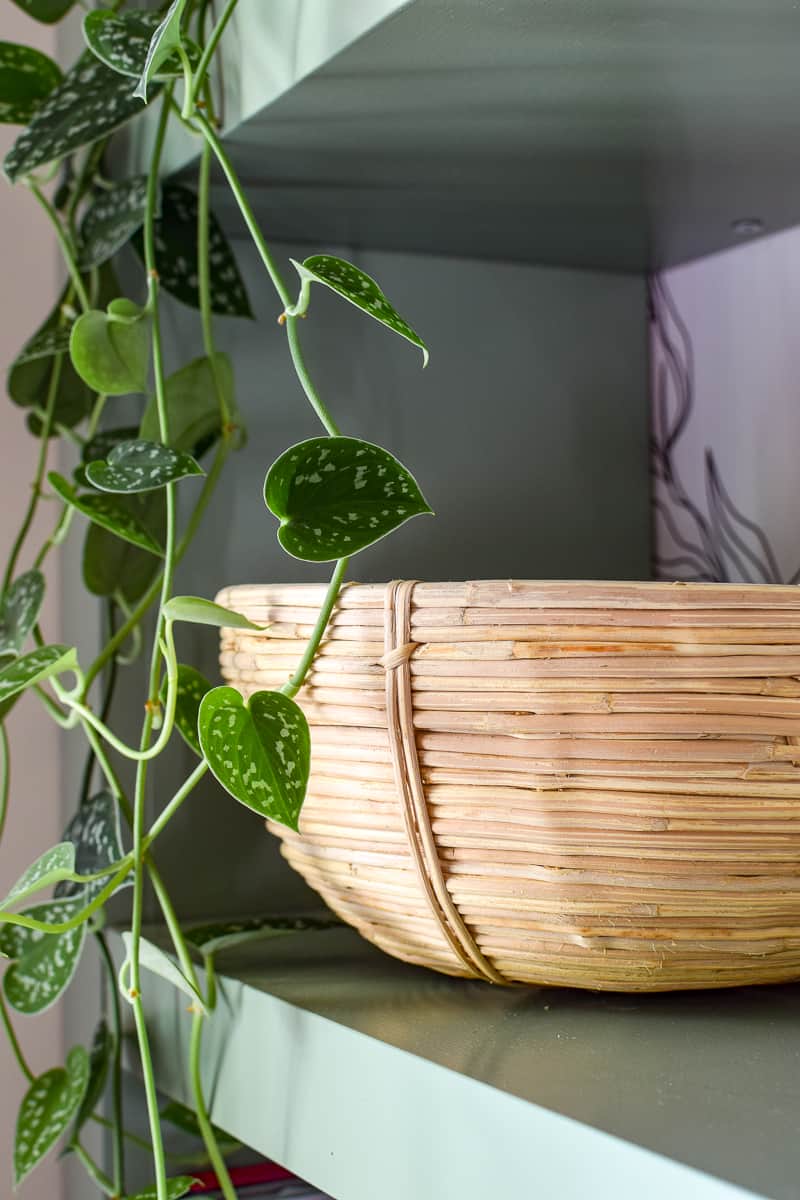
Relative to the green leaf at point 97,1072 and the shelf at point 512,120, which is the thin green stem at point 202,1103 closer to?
the green leaf at point 97,1072

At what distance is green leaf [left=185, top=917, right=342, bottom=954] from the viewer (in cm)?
73

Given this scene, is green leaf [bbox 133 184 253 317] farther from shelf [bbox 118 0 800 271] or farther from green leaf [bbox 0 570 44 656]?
green leaf [bbox 0 570 44 656]

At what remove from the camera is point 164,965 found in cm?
64

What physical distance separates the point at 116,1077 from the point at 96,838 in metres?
0.20

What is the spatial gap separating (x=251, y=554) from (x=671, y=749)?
1.62 feet

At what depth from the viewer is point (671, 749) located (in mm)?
517

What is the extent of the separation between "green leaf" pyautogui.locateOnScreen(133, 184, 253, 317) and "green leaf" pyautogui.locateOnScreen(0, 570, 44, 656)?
200mm

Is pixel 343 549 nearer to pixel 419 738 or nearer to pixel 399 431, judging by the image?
pixel 419 738

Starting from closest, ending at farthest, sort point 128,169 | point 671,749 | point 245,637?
point 671,749, point 245,637, point 128,169

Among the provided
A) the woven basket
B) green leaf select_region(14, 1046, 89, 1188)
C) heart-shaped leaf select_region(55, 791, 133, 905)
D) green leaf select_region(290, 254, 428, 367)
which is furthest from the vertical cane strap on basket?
green leaf select_region(14, 1046, 89, 1188)

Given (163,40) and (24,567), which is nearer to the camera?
(163,40)

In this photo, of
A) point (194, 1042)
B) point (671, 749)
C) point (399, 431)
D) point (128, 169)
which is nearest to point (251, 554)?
point (399, 431)

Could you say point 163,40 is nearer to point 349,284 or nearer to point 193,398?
point 349,284

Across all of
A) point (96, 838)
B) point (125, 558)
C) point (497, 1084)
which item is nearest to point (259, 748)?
point (497, 1084)
